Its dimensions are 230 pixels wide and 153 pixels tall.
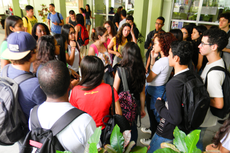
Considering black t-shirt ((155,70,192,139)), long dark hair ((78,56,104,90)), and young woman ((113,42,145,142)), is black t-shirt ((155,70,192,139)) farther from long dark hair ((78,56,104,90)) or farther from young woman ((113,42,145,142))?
long dark hair ((78,56,104,90))

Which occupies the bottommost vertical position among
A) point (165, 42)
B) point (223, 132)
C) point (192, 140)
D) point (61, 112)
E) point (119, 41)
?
point (223, 132)

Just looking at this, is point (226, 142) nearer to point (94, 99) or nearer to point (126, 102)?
point (126, 102)

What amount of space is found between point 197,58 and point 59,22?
4.75 metres

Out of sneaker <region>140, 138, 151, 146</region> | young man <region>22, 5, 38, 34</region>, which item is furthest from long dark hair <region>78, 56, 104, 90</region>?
young man <region>22, 5, 38, 34</region>

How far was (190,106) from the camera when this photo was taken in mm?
1375

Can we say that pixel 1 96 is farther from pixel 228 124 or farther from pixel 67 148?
pixel 228 124

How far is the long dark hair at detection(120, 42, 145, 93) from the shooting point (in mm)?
1787

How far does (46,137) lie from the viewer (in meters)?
0.86

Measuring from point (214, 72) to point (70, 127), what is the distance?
147 cm

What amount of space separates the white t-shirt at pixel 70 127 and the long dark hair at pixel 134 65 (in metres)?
0.92

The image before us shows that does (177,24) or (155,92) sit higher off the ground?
(177,24)

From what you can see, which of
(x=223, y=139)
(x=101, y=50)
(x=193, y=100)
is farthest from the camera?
(x=101, y=50)

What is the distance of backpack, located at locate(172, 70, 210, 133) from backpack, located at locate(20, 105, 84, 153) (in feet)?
3.26

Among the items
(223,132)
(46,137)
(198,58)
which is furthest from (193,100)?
(198,58)
